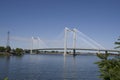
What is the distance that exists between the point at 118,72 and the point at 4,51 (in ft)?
406

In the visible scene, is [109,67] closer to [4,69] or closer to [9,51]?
[4,69]

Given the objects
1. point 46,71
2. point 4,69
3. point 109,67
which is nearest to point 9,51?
point 4,69

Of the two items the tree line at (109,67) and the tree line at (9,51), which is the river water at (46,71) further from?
the tree line at (9,51)

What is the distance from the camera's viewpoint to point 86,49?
12062 cm

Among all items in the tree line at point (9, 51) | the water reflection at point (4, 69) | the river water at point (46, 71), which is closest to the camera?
the river water at point (46, 71)

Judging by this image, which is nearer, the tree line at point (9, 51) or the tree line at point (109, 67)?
the tree line at point (109, 67)

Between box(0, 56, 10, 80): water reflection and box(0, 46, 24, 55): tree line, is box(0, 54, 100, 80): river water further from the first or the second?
box(0, 46, 24, 55): tree line

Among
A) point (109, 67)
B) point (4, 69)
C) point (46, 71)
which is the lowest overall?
point (46, 71)

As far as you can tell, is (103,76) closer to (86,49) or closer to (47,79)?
(47,79)

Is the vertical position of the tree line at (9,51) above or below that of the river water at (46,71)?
above

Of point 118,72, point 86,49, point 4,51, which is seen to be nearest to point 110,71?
point 118,72

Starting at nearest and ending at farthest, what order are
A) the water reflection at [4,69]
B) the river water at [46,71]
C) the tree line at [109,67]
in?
1. the tree line at [109,67]
2. the river water at [46,71]
3. the water reflection at [4,69]

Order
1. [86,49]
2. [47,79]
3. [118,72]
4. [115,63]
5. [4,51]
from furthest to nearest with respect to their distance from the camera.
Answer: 1. [4,51]
2. [86,49]
3. [47,79]
4. [115,63]
5. [118,72]

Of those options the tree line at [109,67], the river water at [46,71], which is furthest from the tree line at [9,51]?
the tree line at [109,67]
